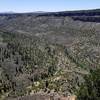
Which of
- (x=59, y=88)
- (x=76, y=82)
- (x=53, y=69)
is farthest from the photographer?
(x=53, y=69)

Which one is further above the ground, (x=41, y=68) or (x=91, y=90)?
(x=91, y=90)

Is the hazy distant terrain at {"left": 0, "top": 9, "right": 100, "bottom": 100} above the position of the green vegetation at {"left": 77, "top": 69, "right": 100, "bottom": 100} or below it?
below

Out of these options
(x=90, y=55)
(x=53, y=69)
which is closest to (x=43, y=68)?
(x=53, y=69)

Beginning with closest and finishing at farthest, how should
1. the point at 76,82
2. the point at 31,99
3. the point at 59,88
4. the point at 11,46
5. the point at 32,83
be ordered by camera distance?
1. the point at 31,99
2. the point at 59,88
3. the point at 76,82
4. the point at 32,83
5. the point at 11,46

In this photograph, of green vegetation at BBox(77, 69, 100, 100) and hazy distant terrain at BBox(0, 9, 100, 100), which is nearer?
green vegetation at BBox(77, 69, 100, 100)

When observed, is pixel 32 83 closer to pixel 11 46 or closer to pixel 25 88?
pixel 25 88

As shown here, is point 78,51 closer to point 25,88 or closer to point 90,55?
point 90,55

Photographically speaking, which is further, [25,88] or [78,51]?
[78,51]

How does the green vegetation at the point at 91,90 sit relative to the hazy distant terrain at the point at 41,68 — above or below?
above

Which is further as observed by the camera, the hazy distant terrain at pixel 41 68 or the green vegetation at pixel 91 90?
the hazy distant terrain at pixel 41 68

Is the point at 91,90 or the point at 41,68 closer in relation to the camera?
the point at 91,90

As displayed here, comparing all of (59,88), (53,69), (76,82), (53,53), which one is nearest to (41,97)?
(59,88)
